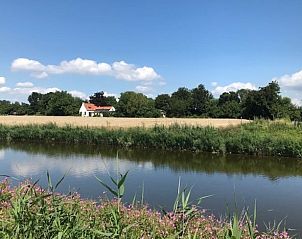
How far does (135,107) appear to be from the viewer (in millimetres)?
70562

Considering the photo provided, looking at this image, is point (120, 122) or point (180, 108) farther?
point (180, 108)

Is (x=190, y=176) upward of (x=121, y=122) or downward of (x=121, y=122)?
downward

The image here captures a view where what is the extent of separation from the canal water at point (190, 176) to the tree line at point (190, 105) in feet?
101

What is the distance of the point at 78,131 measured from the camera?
28859 mm

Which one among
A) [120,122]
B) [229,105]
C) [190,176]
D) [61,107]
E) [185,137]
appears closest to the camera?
[190,176]

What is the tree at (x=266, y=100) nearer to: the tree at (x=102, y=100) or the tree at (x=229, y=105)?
the tree at (x=229, y=105)

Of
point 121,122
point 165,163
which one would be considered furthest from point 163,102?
point 165,163

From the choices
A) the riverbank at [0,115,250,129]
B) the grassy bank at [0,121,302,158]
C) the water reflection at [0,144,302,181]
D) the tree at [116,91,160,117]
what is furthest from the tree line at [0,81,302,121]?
the water reflection at [0,144,302,181]

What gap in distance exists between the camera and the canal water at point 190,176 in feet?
33.0

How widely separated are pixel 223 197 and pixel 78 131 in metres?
19.2

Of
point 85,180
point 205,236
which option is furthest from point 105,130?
point 205,236

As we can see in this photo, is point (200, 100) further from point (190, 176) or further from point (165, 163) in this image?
point (190, 176)

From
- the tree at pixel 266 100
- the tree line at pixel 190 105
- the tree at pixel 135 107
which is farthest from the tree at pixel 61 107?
the tree at pixel 266 100

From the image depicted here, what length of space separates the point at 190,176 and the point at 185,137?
941 centimetres
